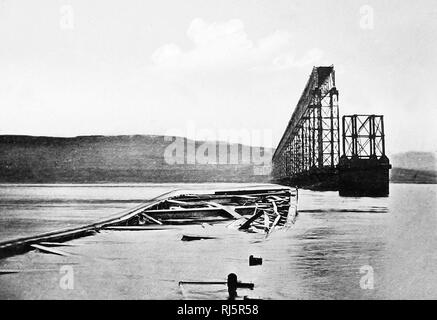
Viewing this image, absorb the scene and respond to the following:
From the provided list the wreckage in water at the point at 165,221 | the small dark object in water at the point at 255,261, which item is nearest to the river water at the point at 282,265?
the small dark object in water at the point at 255,261

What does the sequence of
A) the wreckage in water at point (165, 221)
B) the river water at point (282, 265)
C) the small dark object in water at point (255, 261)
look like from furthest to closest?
Answer: the wreckage in water at point (165, 221), the small dark object in water at point (255, 261), the river water at point (282, 265)

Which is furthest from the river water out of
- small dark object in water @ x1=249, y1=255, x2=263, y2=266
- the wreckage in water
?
the wreckage in water

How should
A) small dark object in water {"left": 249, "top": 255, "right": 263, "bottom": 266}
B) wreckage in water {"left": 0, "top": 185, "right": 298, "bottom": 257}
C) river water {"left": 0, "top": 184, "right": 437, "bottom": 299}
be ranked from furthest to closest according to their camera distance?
wreckage in water {"left": 0, "top": 185, "right": 298, "bottom": 257}, small dark object in water {"left": 249, "top": 255, "right": 263, "bottom": 266}, river water {"left": 0, "top": 184, "right": 437, "bottom": 299}

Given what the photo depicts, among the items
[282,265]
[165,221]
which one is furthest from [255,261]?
[165,221]

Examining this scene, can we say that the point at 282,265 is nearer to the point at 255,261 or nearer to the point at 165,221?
the point at 255,261

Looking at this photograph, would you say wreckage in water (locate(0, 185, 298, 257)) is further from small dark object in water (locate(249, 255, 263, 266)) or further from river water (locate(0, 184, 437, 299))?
small dark object in water (locate(249, 255, 263, 266))

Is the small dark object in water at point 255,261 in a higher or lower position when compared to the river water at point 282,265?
higher

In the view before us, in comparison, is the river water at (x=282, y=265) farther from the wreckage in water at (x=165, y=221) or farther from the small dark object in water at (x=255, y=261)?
the wreckage in water at (x=165, y=221)
